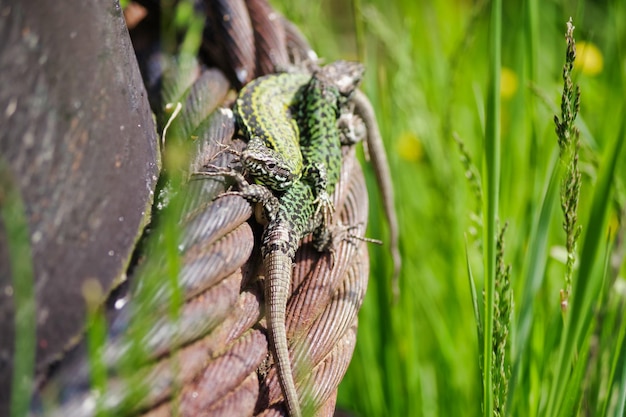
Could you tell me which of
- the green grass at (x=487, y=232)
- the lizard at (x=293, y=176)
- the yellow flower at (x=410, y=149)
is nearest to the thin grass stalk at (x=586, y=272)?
the green grass at (x=487, y=232)

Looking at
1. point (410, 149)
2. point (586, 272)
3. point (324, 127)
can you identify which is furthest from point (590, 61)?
point (586, 272)

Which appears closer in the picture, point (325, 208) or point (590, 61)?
point (325, 208)

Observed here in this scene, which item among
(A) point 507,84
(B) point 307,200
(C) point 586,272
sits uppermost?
(C) point 586,272

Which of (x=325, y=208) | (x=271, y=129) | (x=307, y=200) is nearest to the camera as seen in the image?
(x=325, y=208)

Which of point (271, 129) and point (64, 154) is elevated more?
point (64, 154)

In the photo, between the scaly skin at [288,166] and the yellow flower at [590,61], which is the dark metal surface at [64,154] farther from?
the yellow flower at [590,61]

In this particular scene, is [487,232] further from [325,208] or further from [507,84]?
[507,84]

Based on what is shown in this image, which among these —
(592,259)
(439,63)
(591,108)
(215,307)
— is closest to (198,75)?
(215,307)
